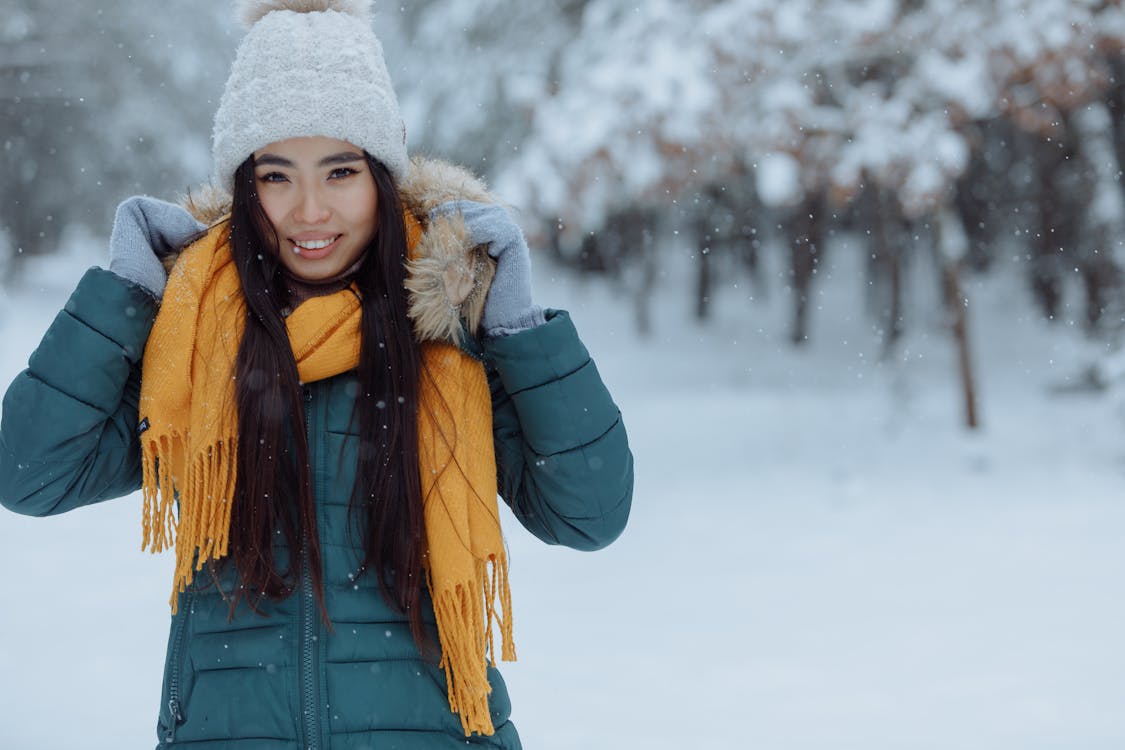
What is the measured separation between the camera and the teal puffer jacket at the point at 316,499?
177 centimetres

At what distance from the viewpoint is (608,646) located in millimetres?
6164

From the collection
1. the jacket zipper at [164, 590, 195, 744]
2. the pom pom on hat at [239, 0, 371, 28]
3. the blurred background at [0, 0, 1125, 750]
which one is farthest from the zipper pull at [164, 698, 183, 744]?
the pom pom on hat at [239, 0, 371, 28]

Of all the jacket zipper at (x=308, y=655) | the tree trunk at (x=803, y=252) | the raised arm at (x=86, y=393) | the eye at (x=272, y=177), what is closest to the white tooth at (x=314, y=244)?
the eye at (x=272, y=177)

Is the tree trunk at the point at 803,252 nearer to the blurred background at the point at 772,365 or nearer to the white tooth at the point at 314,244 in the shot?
the blurred background at the point at 772,365

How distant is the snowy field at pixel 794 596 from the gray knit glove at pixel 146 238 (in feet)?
10.8

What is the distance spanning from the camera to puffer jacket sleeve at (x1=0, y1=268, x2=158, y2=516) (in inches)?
69.9

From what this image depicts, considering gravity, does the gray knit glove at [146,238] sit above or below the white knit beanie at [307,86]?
below

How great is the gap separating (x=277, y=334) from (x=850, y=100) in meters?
8.59

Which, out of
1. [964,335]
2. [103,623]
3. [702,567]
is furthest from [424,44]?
[103,623]

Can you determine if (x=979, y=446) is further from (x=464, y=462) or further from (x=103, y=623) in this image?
(x=464, y=462)

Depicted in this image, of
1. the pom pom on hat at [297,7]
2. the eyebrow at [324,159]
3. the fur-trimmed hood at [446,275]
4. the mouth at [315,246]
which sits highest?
the pom pom on hat at [297,7]

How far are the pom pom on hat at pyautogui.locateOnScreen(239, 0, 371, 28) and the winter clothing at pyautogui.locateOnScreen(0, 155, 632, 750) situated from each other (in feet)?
1.78

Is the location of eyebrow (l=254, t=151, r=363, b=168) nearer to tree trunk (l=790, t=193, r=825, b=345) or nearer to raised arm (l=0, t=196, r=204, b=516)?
raised arm (l=0, t=196, r=204, b=516)

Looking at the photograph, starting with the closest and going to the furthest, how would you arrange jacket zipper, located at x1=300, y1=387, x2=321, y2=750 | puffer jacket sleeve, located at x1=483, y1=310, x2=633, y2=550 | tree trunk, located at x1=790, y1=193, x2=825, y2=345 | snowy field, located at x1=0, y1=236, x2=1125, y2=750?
jacket zipper, located at x1=300, y1=387, x2=321, y2=750 → puffer jacket sleeve, located at x1=483, y1=310, x2=633, y2=550 → snowy field, located at x1=0, y1=236, x2=1125, y2=750 → tree trunk, located at x1=790, y1=193, x2=825, y2=345
